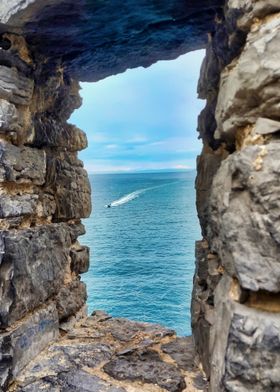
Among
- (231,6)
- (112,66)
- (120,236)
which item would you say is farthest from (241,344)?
(120,236)

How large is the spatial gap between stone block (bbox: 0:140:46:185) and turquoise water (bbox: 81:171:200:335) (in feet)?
21.3

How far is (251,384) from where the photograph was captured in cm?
159

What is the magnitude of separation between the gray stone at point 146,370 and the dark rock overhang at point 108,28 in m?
2.36

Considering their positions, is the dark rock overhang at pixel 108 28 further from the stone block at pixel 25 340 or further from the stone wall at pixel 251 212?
the stone block at pixel 25 340

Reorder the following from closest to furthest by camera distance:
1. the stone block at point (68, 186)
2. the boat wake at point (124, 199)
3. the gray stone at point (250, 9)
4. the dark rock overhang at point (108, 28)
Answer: the gray stone at point (250, 9), the dark rock overhang at point (108, 28), the stone block at point (68, 186), the boat wake at point (124, 199)

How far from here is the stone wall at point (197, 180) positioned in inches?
63.5

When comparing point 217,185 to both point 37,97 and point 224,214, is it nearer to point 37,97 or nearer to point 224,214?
point 224,214

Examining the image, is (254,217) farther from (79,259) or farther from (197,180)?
(79,259)

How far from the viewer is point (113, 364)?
2.73m

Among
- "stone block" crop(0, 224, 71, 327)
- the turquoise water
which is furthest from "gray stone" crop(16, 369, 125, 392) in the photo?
the turquoise water

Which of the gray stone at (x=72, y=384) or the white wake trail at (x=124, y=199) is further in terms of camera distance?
the white wake trail at (x=124, y=199)

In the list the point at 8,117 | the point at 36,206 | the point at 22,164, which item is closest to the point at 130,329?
the point at 36,206

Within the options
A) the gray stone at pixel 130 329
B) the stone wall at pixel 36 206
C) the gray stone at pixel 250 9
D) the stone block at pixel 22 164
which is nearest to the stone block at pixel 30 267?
the stone wall at pixel 36 206

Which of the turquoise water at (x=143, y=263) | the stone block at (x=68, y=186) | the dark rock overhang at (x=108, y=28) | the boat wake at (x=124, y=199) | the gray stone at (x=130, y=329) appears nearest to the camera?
the dark rock overhang at (x=108, y=28)
